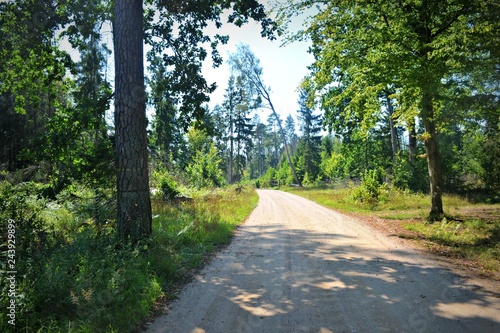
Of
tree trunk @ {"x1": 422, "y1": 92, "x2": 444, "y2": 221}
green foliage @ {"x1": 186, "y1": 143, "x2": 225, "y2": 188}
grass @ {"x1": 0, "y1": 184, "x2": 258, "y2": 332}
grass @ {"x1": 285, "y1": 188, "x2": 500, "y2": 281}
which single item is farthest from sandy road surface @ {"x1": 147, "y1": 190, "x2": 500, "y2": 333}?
green foliage @ {"x1": 186, "y1": 143, "x2": 225, "y2": 188}

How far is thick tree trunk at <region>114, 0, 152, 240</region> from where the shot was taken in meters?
5.69

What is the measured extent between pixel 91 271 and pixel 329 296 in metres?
3.63

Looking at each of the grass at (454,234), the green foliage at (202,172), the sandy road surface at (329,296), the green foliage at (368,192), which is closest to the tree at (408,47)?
the grass at (454,234)

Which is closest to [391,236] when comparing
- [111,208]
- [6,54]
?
[111,208]

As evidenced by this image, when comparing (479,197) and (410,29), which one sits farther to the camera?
(479,197)

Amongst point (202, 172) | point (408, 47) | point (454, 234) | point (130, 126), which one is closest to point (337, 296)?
point (130, 126)

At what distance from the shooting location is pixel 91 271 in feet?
14.0

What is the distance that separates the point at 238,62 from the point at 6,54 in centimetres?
2927

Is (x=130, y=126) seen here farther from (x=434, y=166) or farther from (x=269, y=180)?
(x=269, y=180)

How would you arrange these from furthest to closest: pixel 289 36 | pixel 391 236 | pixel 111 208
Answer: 1. pixel 289 36
2. pixel 391 236
3. pixel 111 208

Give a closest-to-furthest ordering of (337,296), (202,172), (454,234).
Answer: (337,296), (454,234), (202,172)

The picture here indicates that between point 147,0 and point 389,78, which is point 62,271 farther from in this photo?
point 389,78

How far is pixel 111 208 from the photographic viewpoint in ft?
23.0

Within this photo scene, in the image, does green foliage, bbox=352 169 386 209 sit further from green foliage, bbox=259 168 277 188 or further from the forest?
green foliage, bbox=259 168 277 188
